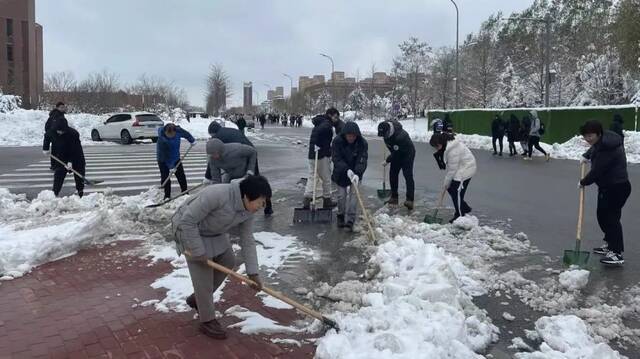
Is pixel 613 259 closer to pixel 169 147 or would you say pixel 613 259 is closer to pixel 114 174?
pixel 169 147

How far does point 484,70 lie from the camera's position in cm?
4888

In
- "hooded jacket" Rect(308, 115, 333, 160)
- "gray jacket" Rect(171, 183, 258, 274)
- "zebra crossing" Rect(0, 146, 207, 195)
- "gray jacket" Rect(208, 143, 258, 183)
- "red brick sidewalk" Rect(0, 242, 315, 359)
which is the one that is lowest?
"red brick sidewalk" Rect(0, 242, 315, 359)

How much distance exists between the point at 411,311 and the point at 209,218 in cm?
172

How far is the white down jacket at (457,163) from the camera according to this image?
27.4 feet

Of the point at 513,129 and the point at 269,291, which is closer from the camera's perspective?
the point at 269,291

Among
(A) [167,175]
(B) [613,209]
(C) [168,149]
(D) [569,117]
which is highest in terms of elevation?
(D) [569,117]

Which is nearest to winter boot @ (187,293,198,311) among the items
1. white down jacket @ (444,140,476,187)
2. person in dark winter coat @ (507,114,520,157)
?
white down jacket @ (444,140,476,187)

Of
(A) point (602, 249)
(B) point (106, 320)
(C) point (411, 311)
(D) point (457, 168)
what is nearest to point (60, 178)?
(B) point (106, 320)

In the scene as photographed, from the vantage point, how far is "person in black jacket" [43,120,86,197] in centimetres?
1042

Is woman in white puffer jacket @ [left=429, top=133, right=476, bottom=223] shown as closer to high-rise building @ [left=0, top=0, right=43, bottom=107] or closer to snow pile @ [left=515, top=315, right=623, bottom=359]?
snow pile @ [left=515, top=315, right=623, bottom=359]

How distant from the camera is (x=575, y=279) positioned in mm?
5582

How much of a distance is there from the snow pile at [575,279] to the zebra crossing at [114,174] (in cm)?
846

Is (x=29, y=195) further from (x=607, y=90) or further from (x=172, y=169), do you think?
(x=607, y=90)

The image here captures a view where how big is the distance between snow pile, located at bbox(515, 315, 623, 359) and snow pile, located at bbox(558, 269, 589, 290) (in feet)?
3.42
